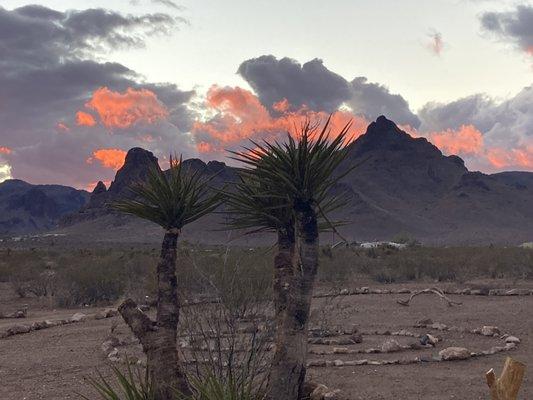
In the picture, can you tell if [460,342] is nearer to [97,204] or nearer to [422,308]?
[422,308]

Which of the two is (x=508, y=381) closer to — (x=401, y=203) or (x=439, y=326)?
(x=439, y=326)

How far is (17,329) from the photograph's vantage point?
16.6m

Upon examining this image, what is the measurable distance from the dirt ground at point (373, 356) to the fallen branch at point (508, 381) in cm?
322

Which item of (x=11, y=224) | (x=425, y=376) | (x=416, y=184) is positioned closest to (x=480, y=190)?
(x=416, y=184)

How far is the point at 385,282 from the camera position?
28.8m

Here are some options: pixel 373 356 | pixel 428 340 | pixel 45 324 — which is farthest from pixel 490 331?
pixel 45 324

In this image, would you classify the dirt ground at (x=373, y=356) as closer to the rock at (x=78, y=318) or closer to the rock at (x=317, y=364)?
the rock at (x=317, y=364)

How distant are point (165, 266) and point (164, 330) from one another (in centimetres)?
82

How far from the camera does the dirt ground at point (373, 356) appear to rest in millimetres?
10133

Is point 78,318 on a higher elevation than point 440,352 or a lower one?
lower

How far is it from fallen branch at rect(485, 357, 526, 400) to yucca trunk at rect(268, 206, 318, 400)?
1.92m

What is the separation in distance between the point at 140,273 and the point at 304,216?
22729mm

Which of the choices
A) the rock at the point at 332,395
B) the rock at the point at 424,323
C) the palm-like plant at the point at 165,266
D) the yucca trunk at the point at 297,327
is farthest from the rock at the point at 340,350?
the yucca trunk at the point at 297,327

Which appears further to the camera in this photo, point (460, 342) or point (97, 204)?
point (97, 204)
